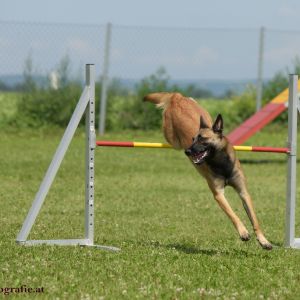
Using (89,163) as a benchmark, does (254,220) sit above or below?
below

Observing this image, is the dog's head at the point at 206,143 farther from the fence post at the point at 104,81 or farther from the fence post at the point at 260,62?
the fence post at the point at 260,62

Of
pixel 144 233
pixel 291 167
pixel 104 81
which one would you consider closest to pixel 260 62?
pixel 104 81

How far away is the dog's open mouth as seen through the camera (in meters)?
7.23

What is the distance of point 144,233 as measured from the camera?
895 cm

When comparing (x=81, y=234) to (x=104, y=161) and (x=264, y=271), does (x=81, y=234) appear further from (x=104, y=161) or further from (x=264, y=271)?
(x=104, y=161)

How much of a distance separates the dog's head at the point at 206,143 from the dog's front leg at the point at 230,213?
292mm

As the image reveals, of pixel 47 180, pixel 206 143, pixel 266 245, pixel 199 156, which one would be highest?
pixel 206 143

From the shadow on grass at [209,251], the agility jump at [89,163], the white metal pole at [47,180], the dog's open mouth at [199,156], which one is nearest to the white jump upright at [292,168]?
the agility jump at [89,163]

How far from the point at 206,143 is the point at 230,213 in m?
0.60

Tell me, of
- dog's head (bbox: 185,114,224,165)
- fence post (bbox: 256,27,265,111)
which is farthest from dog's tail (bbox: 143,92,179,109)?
fence post (bbox: 256,27,265,111)

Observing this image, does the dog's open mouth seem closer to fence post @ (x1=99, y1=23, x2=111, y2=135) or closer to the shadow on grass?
the shadow on grass

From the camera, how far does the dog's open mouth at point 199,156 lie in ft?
23.7

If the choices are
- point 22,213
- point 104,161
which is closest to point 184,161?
point 104,161

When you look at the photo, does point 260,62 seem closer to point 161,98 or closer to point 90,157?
point 161,98
